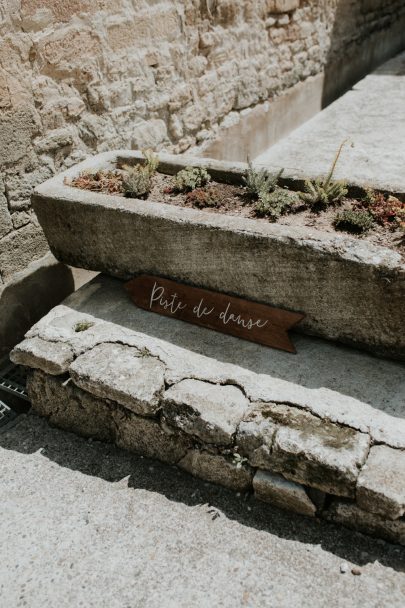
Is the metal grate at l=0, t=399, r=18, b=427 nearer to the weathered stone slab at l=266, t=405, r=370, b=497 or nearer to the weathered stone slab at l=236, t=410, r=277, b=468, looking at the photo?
the weathered stone slab at l=236, t=410, r=277, b=468

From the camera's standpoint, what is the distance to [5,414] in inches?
126

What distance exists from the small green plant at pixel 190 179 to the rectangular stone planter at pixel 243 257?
0.19 meters

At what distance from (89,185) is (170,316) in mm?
1031

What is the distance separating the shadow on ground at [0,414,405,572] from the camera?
232 cm

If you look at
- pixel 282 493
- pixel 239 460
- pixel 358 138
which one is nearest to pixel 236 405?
pixel 239 460

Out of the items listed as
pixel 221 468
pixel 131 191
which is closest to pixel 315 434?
pixel 221 468

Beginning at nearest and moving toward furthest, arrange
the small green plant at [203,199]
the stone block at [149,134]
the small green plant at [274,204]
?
1. the small green plant at [274,204]
2. the small green plant at [203,199]
3. the stone block at [149,134]

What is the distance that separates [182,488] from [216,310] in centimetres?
98

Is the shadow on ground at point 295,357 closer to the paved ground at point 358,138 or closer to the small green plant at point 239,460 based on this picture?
the small green plant at point 239,460

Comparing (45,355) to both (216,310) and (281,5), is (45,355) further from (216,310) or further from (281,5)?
(281,5)

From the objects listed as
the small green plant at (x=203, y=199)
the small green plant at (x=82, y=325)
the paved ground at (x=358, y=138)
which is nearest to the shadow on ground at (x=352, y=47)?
the paved ground at (x=358, y=138)

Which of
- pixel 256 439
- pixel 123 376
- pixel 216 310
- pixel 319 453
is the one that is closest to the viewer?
pixel 319 453

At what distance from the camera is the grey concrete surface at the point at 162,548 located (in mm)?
2180

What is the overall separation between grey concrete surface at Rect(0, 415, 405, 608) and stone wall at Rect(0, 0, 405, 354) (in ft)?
5.00
